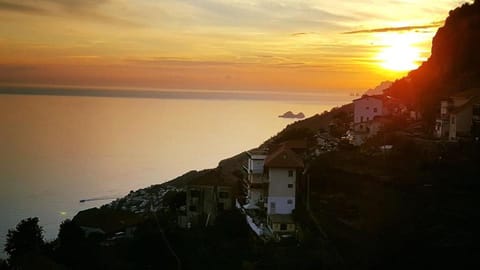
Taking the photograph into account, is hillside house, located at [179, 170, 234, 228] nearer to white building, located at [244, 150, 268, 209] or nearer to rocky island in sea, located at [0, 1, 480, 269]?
rocky island in sea, located at [0, 1, 480, 269]

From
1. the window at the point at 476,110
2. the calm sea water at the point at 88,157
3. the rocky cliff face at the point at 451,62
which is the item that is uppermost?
the rocky cliff face at the point at 451,62

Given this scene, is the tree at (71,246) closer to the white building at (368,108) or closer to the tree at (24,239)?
the tree at (24,239)

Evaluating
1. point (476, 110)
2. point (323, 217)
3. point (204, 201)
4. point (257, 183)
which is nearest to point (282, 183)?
point (257, 183)

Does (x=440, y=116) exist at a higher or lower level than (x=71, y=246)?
higher

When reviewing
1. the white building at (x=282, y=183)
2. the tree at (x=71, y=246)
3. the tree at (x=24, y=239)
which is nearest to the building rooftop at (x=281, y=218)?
the white building at (x=282, y=183)

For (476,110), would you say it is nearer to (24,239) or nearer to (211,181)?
(211,181)

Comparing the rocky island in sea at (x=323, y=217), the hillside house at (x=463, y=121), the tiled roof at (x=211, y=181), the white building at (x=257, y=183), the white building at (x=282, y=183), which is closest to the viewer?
the rocky island in sea at (x=323, y=217)

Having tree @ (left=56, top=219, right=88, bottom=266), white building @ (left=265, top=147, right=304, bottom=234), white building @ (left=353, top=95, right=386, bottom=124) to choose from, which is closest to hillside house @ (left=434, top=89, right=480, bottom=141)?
white building @ (left=353, top=95, right=386, bottom=124)

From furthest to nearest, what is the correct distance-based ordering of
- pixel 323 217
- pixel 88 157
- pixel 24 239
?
1. pixel 88 157
2. pixel 24 239
3. pixel 323 217
